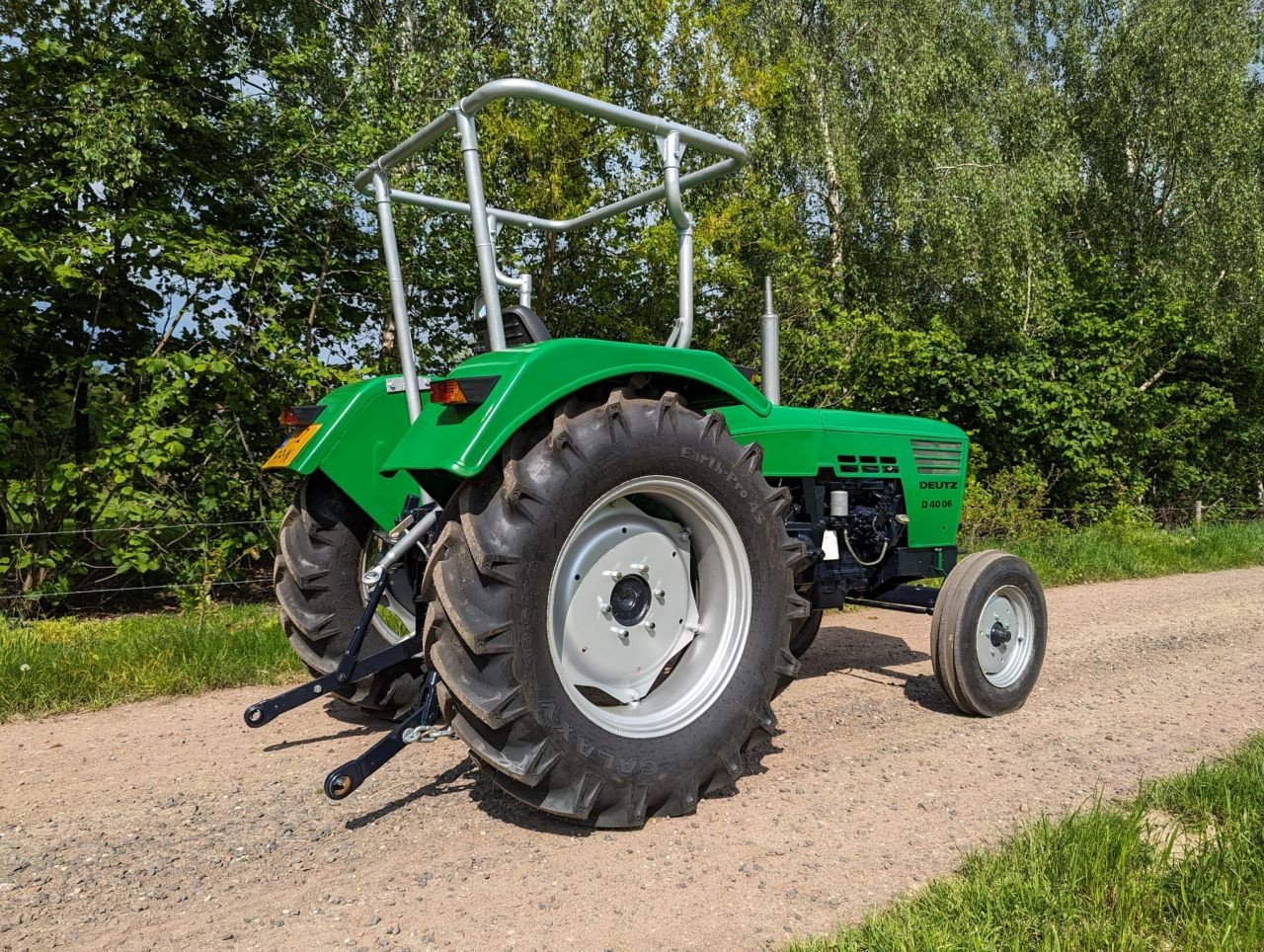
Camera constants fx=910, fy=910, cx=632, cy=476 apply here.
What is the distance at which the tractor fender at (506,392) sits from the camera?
2547 mm

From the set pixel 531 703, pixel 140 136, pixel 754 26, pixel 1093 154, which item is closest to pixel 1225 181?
pixel 1093 154

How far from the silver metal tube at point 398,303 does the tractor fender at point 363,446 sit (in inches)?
15.3

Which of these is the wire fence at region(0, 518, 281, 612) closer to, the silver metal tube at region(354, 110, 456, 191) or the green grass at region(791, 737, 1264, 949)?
the silver metal tube at region(354, 110, 456, 191)

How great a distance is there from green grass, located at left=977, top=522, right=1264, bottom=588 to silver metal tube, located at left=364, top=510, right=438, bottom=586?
A: 6945 millimetres

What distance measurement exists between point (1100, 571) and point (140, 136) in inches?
355

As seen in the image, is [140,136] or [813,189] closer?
[140,136]

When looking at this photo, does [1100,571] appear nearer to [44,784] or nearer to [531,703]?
[531,703]

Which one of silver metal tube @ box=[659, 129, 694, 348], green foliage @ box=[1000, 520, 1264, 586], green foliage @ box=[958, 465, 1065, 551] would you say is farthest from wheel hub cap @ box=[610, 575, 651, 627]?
green foliage @ box=[958, 465, 1065, 551]

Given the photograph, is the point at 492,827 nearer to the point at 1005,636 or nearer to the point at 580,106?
the point at 580,106

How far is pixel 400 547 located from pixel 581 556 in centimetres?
62

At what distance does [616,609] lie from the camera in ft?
9.87

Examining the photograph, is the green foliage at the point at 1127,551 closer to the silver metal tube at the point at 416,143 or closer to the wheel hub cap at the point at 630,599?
the wheel hub cap at the point at 630,599

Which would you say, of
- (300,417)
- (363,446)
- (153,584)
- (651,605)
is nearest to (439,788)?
(651,605)

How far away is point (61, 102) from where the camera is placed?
6.07 meters
